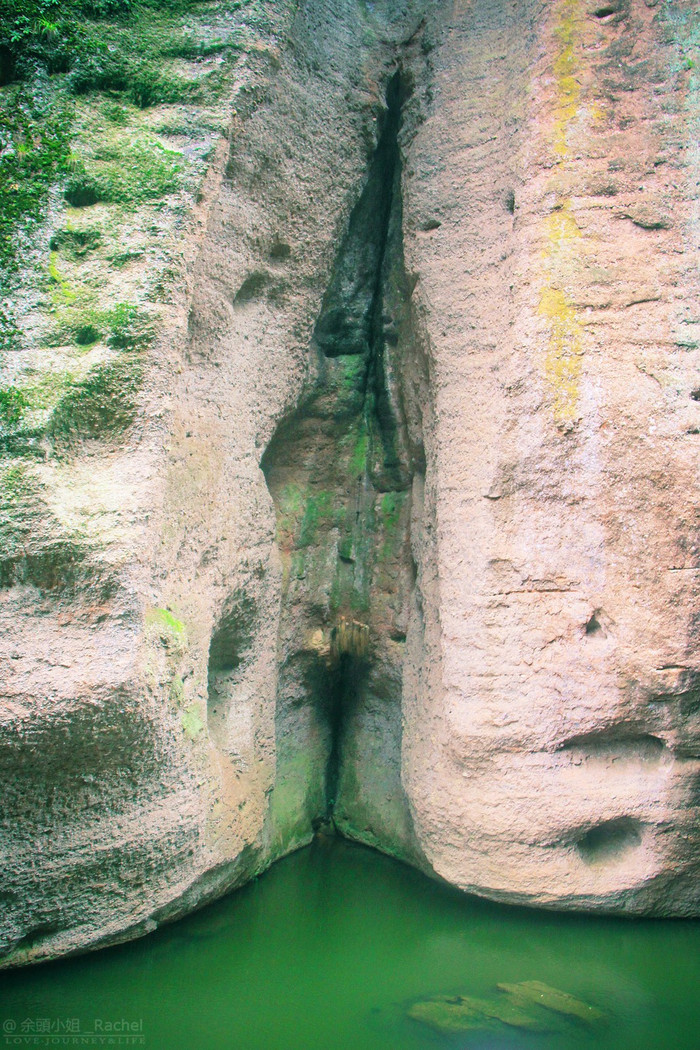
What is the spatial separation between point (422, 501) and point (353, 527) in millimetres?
307

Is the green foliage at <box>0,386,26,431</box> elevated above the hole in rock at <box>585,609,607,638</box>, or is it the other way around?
the green foliage at <box>0,386,26,431</box>

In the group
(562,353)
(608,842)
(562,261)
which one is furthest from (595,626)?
(562,261)

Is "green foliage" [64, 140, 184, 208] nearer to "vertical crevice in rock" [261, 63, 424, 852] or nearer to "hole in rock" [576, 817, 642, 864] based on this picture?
"vertical crevice in rock" [261, 63, 424, 852]

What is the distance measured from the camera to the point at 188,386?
2215 mm

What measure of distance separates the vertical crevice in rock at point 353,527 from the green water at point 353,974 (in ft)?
1.64

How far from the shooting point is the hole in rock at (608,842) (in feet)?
7.27

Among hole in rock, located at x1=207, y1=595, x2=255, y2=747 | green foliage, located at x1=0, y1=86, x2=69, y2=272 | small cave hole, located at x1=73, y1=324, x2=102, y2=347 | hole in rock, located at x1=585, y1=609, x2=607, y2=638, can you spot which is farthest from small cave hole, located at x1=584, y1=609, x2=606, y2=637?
green foliage, located at x1=0, y1=86, x2=69, y2=272

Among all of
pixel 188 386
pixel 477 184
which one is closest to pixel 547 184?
pixel 477 184

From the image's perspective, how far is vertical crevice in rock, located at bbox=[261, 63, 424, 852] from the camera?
2.86 meters

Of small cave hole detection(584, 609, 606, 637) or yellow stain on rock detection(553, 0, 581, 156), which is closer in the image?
small cave hole detection(584, 609, 606, 637)

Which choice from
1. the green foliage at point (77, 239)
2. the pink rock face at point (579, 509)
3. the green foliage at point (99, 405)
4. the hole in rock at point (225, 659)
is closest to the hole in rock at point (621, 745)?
the pink rock face at point (579, 509)

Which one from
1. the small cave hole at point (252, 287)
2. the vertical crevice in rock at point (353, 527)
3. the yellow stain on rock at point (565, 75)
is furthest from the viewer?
the vertical crevice in rock at point (353, 527)

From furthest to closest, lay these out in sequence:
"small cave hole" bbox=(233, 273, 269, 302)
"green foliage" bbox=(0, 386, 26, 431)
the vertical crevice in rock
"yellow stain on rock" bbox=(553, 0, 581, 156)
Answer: the vertical crevice in rock < "small cave hole" bbox=(233, 273, 269, 302) < "yellow stain on rock" bbox=(553, 0, 581, 156) < "green foliage" bbox=(0, 386, 26, 431)

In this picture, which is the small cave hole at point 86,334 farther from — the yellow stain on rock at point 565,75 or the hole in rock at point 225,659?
the yellow stain on rock at point 565,75
